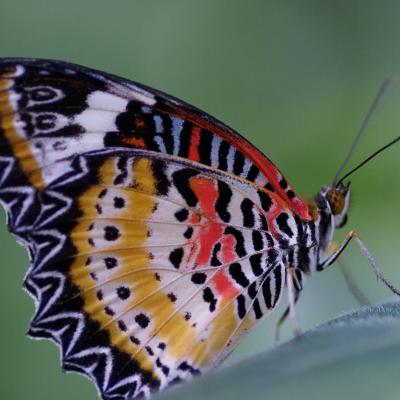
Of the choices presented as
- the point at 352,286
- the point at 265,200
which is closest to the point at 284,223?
the point at 265,200

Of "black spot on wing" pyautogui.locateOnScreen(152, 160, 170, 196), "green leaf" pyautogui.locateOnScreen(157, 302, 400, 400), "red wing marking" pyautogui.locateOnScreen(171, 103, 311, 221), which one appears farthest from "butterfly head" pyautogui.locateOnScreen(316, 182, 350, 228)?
"green leaf" pyautogui.locateOnScreen(157, 302, 400, 400)

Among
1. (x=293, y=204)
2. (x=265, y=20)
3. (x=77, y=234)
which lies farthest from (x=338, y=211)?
(x=265, y=20)

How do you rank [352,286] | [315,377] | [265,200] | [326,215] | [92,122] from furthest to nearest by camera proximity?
[352,286] < [326,215] < [265,200] < [92,122] < [315,377]

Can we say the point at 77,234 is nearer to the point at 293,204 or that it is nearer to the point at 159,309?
the point at 159,309

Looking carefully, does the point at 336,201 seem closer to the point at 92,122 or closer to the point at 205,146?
the point at 205,146

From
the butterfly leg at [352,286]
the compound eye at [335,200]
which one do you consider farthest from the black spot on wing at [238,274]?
the butterfly leg at [352,286]

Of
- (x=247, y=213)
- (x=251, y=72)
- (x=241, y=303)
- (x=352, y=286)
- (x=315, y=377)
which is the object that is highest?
(x=251, y=72)

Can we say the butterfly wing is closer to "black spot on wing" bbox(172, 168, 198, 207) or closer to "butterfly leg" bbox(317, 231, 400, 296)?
"black spot on wing" bbox(172, 168, 198, 207)
